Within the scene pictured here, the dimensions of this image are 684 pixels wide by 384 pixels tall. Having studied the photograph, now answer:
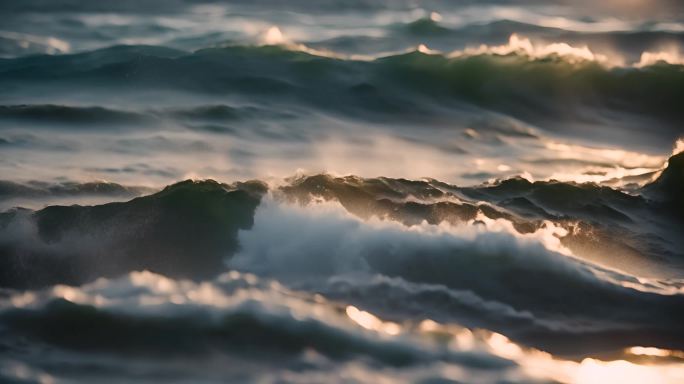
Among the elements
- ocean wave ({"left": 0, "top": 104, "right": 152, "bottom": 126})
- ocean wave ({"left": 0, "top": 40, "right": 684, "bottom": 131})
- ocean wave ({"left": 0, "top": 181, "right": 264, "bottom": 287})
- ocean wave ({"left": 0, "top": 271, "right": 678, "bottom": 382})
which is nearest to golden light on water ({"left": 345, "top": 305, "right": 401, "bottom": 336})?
ocean wave ({"left": 0, "top": 271, "right": 678, "bottom": 382})

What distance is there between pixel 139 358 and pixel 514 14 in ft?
47.9

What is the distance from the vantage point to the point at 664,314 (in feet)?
18.8

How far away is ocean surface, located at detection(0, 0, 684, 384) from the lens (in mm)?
5004

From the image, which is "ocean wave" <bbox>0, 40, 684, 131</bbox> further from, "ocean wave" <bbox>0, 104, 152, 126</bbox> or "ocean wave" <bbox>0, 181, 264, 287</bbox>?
"ocean wave" <bbox>0, 181, 264, 287</bbox>

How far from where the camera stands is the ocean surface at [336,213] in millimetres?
5004

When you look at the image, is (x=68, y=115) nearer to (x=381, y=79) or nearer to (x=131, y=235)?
(x=131, y=235)

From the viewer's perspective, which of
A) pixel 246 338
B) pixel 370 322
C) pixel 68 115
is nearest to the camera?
pixel 246 338

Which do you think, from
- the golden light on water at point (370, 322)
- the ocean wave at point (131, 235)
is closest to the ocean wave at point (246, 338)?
the golden light on water at point (370, 322)

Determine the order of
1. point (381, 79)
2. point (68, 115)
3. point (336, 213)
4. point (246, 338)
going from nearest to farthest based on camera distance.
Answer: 1. point (246, 338)
2. point (336, 213)
3. point (68, 115)
4. point (381, 79)

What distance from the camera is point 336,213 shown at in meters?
6.66

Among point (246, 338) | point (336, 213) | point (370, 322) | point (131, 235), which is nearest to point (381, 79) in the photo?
point (336, 213)

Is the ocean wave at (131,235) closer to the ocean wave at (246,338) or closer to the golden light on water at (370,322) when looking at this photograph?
the ocean wave at (246,338)

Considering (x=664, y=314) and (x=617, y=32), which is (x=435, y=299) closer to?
(x=664, y=314)

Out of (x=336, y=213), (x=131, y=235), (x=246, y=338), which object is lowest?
(x=246, y=338)
